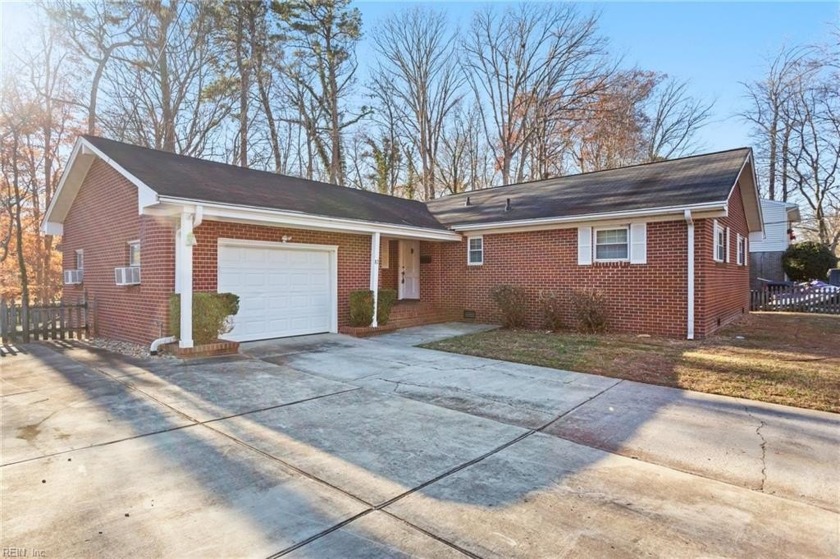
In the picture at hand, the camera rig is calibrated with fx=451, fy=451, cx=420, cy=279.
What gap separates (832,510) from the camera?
2.95m

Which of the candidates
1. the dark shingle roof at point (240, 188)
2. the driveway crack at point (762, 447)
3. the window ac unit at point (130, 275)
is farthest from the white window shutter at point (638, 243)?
the window ac unit at point (130, 275)

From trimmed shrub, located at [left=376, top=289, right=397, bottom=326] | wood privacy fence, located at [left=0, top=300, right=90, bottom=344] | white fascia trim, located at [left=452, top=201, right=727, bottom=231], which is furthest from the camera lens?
trimmed shrub, located at [left=376, top=289, right=397, bottom=326]

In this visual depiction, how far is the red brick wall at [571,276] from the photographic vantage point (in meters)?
9.88

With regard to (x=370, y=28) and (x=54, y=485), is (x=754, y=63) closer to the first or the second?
(x=370, y=28)

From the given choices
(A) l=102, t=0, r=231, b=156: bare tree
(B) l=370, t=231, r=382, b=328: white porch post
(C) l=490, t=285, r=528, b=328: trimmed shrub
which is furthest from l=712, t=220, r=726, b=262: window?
(A) l=102, t=0, r=231, b=156: bare tree

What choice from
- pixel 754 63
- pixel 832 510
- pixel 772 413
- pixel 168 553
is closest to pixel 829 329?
pixel 772 413

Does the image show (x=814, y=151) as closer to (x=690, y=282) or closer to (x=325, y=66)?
(x=690, y=282)

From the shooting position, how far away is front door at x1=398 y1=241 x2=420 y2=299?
567 inches

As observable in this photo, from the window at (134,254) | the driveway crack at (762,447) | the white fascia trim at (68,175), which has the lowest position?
the driveway crack at (762,447)

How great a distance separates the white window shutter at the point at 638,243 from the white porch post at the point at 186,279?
9255 mm

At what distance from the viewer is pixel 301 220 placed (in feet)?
30.8

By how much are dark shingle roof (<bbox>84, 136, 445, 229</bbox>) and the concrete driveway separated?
12.5ft

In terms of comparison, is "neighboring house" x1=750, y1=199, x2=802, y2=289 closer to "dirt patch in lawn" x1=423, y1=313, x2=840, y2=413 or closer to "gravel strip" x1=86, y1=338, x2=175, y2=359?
"dirt patch in lawn" x1=423, y1=313, x2=840, y2=413

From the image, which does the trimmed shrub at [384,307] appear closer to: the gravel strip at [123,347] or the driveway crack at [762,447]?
the gravel strip at [123,347]
